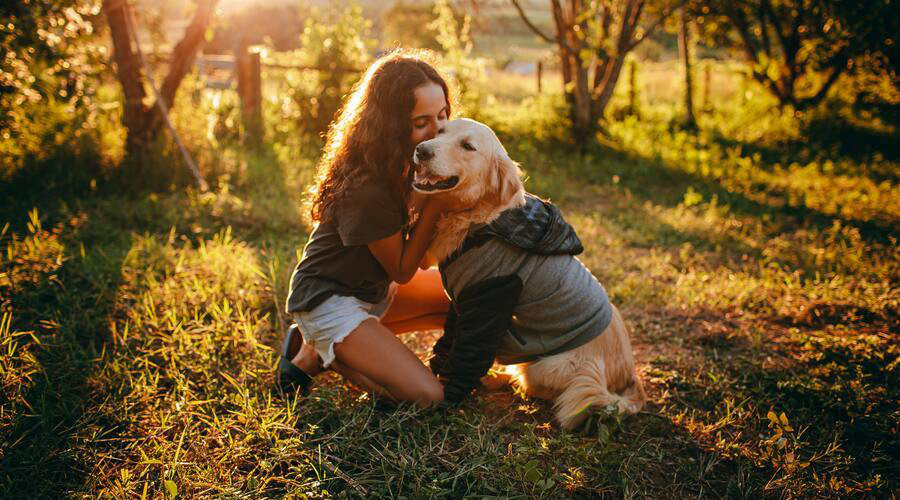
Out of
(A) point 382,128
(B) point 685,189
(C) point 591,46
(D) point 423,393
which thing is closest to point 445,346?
(D) point 423,393

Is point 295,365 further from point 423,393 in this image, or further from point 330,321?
point 423,393

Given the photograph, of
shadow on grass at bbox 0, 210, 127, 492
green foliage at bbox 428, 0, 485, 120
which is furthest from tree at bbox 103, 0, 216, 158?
green foliage at bbox 428, 0, 485, 120

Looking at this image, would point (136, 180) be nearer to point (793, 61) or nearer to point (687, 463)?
point (687, 463)

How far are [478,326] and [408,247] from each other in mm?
438

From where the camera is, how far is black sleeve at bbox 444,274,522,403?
233cm

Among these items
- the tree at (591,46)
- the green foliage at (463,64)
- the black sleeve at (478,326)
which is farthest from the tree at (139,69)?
the black sleeve at (478,326)

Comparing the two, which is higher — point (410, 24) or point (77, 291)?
point (410, 24)

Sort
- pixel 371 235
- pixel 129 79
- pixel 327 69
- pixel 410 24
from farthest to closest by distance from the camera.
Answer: pixel 410 24, pixel 327 69, pixel 129 79, pixel 371 235

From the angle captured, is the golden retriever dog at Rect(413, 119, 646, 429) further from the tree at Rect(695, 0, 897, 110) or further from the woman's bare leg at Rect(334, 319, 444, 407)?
the tree at Rect(695, 0, 897, 110)

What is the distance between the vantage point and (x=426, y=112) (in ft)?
8.02

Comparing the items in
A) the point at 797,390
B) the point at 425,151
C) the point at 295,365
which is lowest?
the point at 797,390

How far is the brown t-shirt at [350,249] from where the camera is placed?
230 cm

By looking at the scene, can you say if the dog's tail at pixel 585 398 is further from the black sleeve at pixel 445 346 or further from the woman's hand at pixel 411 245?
the woman's hand at pixel 411 245

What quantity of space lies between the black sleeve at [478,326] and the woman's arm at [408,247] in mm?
250
